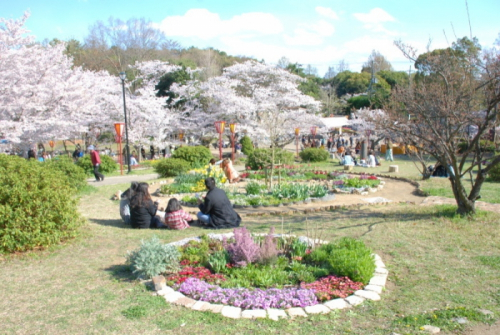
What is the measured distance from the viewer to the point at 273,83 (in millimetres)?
27375

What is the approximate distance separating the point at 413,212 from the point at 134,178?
11078 mm

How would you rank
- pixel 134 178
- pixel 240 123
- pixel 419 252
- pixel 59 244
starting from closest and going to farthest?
pixel 419 252, pixel 59 244, pixel 134 178, pixel 240 123

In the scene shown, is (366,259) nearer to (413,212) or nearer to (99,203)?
(413,212)

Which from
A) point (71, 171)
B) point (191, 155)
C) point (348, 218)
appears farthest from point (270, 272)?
point (191, 155)

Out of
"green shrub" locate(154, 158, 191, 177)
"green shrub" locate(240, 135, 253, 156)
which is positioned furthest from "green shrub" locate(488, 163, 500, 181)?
"green shrub" locate(240, 135, 253, 156)

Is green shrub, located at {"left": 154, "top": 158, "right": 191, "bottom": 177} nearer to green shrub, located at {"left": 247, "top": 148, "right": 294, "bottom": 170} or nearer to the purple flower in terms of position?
green shrub, located at {"left": 247, "top": 148, "right": 294, "bottom": 170}

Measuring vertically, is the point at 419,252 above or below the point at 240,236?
below

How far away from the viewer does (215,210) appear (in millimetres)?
7016

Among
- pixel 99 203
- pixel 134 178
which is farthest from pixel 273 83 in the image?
pixel 99 203

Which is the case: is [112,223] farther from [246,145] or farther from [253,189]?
[246,145]

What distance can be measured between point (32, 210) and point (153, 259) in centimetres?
226

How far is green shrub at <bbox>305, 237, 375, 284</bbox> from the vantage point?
4.34 meters

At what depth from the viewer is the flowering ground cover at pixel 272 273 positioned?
3.99 metres

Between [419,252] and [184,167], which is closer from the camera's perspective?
[419,252]
